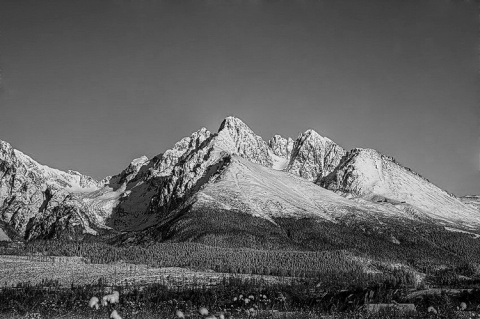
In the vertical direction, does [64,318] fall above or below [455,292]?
below

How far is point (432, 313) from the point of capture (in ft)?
206

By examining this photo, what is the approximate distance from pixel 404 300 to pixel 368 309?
2066 centimetres

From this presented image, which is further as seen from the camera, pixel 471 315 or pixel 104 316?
pixel 104 316

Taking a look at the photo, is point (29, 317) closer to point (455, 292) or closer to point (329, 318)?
point (329, 318)

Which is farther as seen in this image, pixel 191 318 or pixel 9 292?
pixel 9 292

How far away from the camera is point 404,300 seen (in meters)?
90.8

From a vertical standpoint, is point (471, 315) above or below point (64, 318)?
above

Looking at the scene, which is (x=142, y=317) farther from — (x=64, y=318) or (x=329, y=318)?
(x=329, y=318)

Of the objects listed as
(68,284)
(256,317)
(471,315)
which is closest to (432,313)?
(471,315)

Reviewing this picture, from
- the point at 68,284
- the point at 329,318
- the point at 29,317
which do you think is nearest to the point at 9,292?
the point at 68,284

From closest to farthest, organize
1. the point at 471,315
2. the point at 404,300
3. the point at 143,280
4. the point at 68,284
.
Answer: the point at 471,315
the point at 404,300
the point at 68,284
the point at 143,280

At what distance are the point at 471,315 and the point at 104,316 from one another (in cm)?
4079

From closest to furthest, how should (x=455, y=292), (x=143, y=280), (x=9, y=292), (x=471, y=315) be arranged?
1. (x=471, y=315)
2. (x=455, y=292)
3. (x=9, y=292)
4. (x=143, y=280)

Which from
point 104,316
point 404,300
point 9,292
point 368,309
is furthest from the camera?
point 9,292
